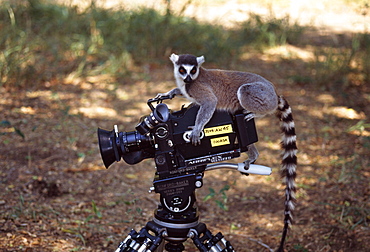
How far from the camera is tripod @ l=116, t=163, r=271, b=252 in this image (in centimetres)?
228

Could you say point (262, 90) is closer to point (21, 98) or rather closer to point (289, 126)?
point (289, 126)

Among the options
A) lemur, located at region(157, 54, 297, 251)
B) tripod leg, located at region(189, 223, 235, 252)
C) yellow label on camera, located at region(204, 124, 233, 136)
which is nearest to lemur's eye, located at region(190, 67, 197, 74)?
lemur, located at region(157, 54, 297, 251)

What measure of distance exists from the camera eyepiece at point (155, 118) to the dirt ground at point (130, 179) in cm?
130

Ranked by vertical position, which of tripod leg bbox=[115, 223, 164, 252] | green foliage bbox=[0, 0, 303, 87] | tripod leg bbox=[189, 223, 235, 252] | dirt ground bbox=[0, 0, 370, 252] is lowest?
dirt ground bbox=[0, 0, 370, 252]

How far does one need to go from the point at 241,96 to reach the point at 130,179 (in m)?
1.93

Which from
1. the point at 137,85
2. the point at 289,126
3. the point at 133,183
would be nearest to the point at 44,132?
the point at 133,183

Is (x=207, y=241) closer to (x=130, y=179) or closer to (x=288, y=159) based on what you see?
(x=288, y=159)

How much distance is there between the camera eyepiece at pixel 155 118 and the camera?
7.11ft

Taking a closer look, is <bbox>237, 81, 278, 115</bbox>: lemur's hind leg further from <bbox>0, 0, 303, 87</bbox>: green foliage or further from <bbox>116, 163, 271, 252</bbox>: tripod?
<bbox>0, 0, 303, 87</bbox>: green foliage

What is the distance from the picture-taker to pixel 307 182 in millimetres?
4270

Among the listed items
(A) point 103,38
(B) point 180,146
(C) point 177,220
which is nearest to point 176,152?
(B) point 180,146

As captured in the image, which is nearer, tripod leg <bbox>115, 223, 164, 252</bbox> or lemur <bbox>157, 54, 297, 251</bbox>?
tripod leg <bbox>115, 223, 164, 252</bbox>

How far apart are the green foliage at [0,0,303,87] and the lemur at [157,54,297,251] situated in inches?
139

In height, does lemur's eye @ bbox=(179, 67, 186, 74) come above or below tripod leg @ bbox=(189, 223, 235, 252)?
above
